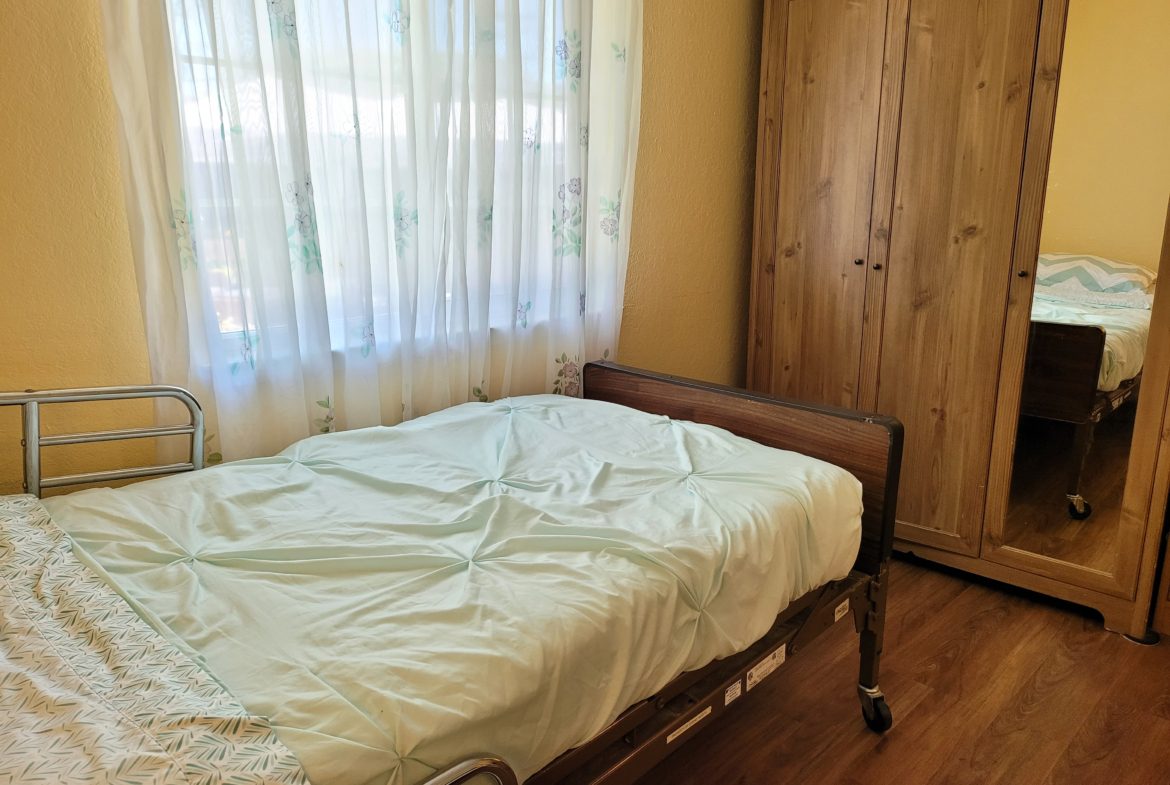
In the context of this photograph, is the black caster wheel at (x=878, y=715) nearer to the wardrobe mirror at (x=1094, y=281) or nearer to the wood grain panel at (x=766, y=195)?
the wardrobe mirror at (x=1094, y=281)

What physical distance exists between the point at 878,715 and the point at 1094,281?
4.47 feet

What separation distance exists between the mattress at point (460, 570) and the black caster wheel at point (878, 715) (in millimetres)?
409

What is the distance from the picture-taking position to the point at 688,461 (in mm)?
1768

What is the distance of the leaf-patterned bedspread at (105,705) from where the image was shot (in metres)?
0.76

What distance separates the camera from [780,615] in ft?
5.18

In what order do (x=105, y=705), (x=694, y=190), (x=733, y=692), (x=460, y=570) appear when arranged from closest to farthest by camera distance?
(x=105, y=705)
(x=460, y=570)
(x=733, y=692)
(x=694, y=190)

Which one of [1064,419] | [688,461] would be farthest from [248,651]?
[1064,419]

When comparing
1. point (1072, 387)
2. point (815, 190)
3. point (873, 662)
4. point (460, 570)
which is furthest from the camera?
point (815, 190)

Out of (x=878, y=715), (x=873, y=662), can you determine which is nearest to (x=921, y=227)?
(x=873, y=662)

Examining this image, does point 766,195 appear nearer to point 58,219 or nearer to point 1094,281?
point 1094,281

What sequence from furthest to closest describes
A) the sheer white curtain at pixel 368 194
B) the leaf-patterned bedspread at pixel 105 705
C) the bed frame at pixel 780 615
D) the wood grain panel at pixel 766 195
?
1. the wood grain panel at pixel 766 195
2. the sheer white curtain at pixel 368 194
3. the bed frame at pixel 780 615
4. the leaf-patterned bedspread at pixel 105 705

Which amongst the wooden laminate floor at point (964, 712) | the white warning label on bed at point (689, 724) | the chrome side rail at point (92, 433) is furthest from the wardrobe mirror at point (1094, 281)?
the chrome side rail at point (92, 433)

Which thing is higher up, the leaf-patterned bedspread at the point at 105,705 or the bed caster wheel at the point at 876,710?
the leaf-patterned bedspread at the point at 105,705

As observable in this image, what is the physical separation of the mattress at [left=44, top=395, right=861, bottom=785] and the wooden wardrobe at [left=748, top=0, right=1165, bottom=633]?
1.04 metres
